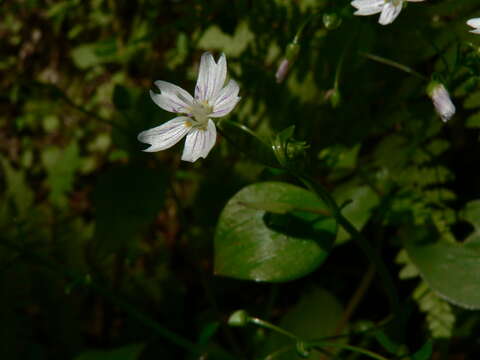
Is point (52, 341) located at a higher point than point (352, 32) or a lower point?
lower

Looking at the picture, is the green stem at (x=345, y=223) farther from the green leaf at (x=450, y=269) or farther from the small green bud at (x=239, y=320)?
the small green bud at (x=239, y=320)

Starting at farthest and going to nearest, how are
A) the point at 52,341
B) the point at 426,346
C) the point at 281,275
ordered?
the point at 52,341, the point at 281,275, the point at 426,346

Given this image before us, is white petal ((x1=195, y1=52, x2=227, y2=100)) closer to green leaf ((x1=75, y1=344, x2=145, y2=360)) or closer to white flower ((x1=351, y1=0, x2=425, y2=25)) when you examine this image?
white flower ((x1=351, y1=0, x2=425, y2=25))

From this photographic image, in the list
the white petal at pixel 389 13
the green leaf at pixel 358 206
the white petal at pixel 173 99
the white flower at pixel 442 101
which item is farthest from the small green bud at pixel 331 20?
the green leaf at pixel 358 206

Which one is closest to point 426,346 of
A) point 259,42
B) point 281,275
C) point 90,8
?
point 281,275

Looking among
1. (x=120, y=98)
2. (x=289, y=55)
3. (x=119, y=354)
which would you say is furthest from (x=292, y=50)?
(x=119, y=354)

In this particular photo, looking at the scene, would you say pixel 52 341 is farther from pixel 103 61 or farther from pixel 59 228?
pixel 103 61
